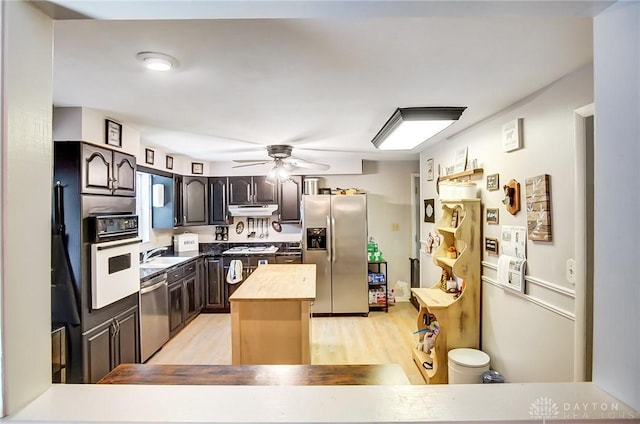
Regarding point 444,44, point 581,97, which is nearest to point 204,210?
point 444,44

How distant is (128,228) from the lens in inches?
110

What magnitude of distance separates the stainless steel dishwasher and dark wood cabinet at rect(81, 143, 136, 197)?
0.98m

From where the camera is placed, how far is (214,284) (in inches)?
183

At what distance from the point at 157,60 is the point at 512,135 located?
2260 millimetres

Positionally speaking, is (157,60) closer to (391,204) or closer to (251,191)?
(251,191)

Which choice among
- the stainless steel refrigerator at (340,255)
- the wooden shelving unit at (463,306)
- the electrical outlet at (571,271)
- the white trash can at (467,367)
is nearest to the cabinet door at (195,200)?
the stainless steel refrigerator at (340,255)

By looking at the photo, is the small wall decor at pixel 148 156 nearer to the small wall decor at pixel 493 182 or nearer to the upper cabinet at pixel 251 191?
the upper cabinet at pixel 251 191

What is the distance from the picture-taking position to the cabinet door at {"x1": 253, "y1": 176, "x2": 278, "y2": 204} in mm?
4934

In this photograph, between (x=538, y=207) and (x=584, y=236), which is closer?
(x=584, y=236)

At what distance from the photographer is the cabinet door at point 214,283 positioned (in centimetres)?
465

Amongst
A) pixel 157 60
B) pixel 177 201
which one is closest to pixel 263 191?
pixel 177 201

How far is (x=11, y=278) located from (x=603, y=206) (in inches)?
47.2

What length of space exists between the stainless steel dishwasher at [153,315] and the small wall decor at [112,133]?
135 centimetres

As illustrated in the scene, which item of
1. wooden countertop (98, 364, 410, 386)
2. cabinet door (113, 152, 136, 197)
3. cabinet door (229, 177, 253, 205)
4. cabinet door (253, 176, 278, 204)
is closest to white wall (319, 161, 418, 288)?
cabinet door (253, 176, 278, 204)
